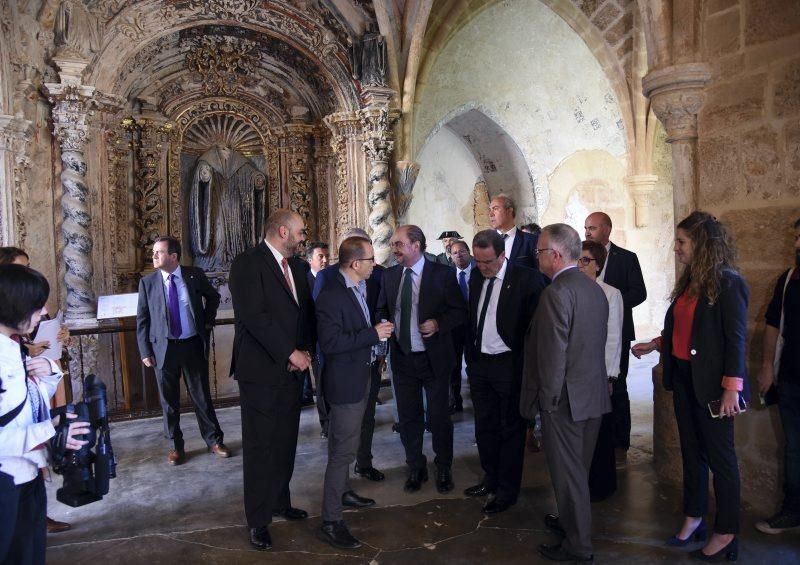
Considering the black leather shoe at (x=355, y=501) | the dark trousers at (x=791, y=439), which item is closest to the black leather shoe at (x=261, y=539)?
the black leather shoe at (x=355, y=501)

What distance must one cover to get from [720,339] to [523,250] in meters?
2.03

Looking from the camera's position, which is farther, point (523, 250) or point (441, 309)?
point (523, 250)

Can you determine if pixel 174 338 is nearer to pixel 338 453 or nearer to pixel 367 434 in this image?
pixel 367 434

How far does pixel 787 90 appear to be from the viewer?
11.1 ft

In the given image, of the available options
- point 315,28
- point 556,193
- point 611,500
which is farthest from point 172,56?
point 611,500

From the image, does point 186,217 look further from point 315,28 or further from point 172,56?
point 315,28

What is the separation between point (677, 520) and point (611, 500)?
399 millimetres

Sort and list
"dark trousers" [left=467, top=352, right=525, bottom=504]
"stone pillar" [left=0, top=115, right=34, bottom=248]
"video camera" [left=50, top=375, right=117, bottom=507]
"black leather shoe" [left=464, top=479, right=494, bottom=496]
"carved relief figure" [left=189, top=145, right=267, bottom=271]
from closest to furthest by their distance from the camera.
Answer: "video camera" [left=50, top=375, right=117, bottom=507]
"dark trousers" [left=467, top=352, right=525, bottom=504]
"black leather shoe" [left=464, top=479, right=494, bottom=496]
"stone pillar" [left=0, top=115, right=34, bottom=248]
"carved relief figure" [left=189, top=145, right=267, bottom=271]

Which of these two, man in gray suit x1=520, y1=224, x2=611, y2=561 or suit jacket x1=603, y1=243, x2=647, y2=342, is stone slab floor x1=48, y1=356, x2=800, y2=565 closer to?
man in gray suit x1=520, y1=224, x2=611, y2=561

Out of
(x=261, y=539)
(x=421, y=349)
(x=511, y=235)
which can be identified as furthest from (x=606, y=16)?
(x=261, y=539)

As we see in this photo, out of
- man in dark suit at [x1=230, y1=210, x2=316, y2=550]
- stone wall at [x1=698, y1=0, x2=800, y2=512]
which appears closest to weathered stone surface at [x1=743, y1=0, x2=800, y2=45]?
stone wall at [x1=698, y1=0, x2=800, y2=512]

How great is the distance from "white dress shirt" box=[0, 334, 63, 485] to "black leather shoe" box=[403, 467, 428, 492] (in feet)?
7.76

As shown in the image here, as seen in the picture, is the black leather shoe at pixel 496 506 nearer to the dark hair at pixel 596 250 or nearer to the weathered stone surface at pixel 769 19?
the dark hair at pixel 596 250

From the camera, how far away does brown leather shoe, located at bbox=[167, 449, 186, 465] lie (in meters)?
4.68
